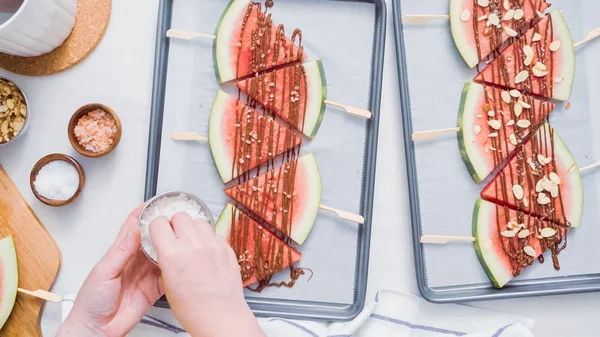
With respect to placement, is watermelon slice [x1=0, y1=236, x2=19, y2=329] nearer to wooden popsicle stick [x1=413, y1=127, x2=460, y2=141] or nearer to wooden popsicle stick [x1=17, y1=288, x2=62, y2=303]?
wooden popsicle stick [x1=17, y1=288, x2=62, y2=303]

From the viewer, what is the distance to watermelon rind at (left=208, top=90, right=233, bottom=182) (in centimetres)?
182

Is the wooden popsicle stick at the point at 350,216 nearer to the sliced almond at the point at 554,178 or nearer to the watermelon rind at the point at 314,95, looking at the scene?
the watermelon rind at the point at 314,95

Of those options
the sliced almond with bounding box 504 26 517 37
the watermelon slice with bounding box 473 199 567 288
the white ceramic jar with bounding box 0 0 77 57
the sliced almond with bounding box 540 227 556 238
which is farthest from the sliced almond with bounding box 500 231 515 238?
the white ceramic jar with bounding box 0 0 77 57

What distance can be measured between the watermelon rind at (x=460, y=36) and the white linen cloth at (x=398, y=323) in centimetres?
84

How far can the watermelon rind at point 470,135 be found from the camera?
1842mm

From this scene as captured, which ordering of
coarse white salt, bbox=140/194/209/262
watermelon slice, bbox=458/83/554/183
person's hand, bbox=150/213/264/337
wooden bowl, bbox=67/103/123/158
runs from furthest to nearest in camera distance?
watermelon slice, bbox=458/83/554/183, wooden bowl, bbox=67/103/123/158, coarse white salt, bbox=140/194/209/262, person's hand, bbox=150/213/264/337

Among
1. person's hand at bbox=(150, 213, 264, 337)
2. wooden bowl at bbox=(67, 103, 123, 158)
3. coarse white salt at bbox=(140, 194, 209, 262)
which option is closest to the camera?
person's hand at bbox=(150, 213, 264, 337)

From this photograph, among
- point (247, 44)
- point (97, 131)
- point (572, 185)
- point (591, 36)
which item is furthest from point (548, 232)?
point (97, 131)

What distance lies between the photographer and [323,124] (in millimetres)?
1861

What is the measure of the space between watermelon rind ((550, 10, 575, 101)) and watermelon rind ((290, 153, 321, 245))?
2.87 ft

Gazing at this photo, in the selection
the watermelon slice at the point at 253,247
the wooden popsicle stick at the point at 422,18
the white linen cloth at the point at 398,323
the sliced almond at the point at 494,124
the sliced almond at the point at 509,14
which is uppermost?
the sliced almond at the point at 509,14

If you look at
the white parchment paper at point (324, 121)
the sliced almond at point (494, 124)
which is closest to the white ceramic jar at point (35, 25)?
the white parchment paper at point (324, 121)

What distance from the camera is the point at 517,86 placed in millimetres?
1888

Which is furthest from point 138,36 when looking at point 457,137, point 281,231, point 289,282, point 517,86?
point 517,86
